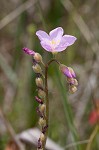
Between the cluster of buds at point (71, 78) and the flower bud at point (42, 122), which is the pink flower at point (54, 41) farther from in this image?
the flower bud at point (42, 122)

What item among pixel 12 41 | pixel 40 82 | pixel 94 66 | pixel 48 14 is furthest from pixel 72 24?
pixel 40 82

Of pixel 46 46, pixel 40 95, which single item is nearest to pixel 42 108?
pixel 40 95

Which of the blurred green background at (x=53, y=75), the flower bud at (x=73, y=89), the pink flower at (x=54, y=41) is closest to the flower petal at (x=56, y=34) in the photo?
the pink flower at (x=54, y=41)

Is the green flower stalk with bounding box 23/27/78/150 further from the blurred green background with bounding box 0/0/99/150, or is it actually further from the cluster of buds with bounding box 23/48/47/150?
the blurred green background with bounding box 0/0/99/150

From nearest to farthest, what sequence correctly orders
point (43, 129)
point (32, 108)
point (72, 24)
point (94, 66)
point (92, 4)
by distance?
point (43, 129) < point (32, 108) < point (94, 66) < point (72, 24) < point (92, 4)

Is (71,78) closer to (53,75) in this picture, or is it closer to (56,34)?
(56,34)

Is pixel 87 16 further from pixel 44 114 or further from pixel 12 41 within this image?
pixel 44 114
